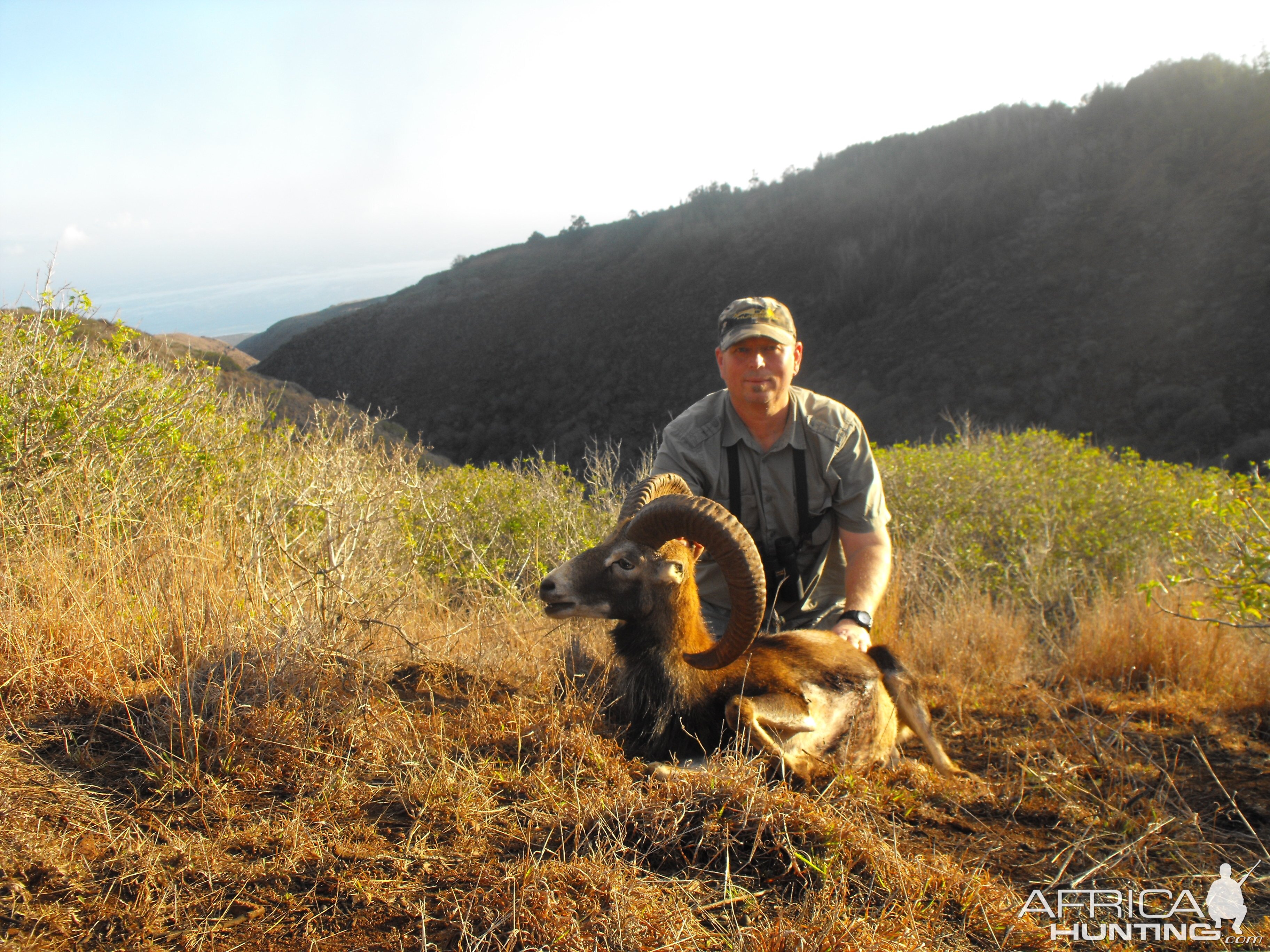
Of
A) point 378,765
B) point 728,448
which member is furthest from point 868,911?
point 728,448

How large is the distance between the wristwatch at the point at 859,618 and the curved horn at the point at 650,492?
3.47ft

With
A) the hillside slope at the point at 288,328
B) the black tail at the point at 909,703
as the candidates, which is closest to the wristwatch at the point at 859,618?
the black tail at the point at 909,703

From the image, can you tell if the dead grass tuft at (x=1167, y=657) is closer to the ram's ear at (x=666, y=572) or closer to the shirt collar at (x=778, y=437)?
the shirt collar at (x=778, y=437)

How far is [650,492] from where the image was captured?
3693 mm

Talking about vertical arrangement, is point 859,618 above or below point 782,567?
below

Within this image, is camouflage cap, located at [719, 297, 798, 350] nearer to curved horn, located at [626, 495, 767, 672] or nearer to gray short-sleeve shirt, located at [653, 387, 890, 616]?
gray short-sleeve shirt, located at [653, 387, 890, 616]

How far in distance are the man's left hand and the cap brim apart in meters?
1.58

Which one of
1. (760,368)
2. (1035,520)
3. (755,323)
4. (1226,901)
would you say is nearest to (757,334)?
(755,323)

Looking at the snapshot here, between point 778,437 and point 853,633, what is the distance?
4.17 ft

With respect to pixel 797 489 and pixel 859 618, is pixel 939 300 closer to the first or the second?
pixel 797 489

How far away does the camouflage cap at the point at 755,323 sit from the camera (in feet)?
13.9

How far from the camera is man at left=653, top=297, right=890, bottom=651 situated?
435 cm

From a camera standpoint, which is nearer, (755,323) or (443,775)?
(443,775)

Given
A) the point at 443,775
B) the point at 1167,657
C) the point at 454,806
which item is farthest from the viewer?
the point at 1167,657
